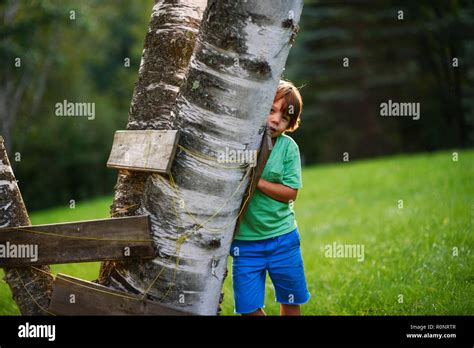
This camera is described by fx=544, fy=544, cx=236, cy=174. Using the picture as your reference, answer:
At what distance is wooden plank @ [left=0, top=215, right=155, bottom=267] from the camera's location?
109 inches

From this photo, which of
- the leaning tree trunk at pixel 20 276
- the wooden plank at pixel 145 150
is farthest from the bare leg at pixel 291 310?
the leaning tree trunk at pixel 20 276

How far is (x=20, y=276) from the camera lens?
301 cm

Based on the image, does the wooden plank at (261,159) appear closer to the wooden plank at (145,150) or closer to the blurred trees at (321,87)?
the wooden plank at (145,150)

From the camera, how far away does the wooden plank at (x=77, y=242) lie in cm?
278

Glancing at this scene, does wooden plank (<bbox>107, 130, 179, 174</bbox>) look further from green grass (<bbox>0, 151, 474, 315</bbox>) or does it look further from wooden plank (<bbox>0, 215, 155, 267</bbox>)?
green grass (<bbox>0, 151, 474, 315</bbox>)

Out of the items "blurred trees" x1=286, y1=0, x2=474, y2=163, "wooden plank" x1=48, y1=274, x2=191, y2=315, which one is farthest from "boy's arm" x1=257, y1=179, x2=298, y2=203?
"blurred trees" x1=286, y1=0, x2=474, y2=163

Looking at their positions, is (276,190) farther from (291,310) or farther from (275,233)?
(291,310)

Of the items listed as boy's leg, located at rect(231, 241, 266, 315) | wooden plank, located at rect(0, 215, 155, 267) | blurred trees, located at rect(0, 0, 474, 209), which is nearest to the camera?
wooden plank, located at rect(0, 215, 155, 267)

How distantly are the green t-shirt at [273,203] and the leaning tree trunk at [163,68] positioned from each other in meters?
0.68

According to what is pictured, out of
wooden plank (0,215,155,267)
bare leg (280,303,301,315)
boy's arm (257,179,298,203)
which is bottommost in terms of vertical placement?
bare leg (280,303,301,315)

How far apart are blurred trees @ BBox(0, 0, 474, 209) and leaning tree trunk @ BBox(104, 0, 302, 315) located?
14.8 metres

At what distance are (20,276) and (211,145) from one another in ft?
4.32

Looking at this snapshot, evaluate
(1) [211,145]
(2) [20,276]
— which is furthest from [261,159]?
(2) [20,276]
